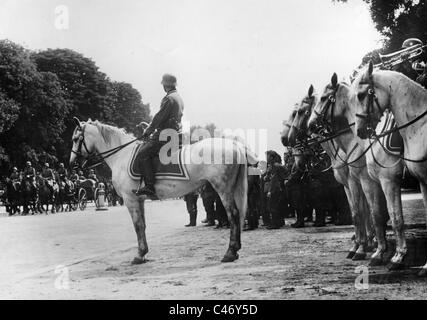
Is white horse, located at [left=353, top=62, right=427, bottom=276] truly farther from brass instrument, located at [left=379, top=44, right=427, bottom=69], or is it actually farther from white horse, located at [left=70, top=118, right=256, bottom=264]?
white horse, located at [left=70, top=118, right=256, bottom=264]

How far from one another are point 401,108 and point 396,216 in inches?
60.5

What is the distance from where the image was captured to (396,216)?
24.7 ft

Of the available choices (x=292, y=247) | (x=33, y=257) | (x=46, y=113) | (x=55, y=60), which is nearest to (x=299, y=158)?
(x=292, y=247)

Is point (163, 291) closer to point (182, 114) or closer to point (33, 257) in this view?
point (182, 114)

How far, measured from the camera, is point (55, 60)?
3791 cm

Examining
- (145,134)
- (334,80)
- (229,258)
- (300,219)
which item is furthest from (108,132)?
(300,219)

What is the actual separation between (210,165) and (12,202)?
824 inches

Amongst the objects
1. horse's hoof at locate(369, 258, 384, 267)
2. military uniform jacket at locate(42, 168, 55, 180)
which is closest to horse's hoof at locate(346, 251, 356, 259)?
horse's hoof at locate(369, 258, 384, 267)

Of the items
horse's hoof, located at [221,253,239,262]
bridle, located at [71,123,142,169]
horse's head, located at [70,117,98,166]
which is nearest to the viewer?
horse's hoof, located at [221,253,239,262]

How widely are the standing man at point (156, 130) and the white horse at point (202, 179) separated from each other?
10.4 inches

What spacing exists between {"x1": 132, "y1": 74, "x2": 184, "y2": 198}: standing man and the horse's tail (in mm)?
1449

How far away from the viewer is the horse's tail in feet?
31.5

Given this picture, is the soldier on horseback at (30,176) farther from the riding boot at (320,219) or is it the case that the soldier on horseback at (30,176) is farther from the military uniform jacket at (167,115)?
the military uniform jacket at (167,115)
